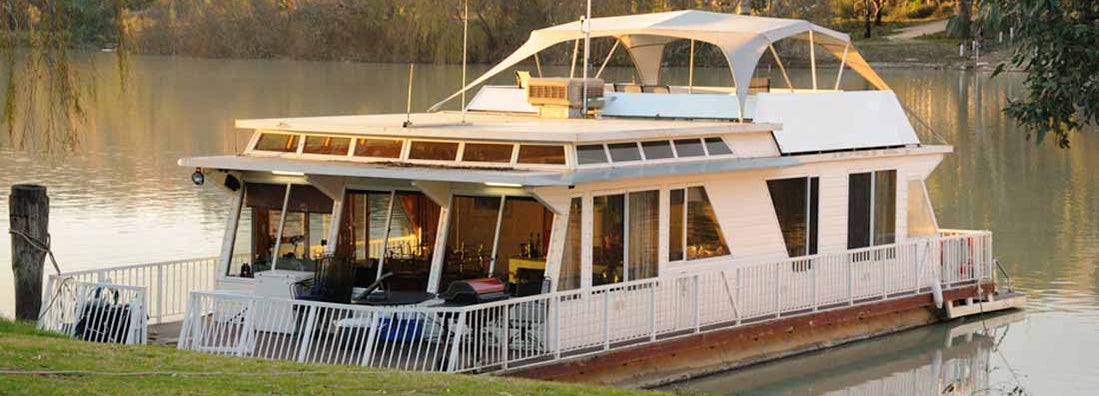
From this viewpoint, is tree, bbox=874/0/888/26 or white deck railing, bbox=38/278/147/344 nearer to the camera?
white deck railing, bbox=38/278/147/344

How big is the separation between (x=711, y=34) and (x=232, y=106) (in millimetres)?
37901

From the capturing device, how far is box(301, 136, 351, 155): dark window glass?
1805cm

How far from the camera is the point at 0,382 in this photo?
37.6 feet

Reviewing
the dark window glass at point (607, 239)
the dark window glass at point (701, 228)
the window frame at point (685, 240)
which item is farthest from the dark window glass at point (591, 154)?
the dark window glass at point (701, 228)

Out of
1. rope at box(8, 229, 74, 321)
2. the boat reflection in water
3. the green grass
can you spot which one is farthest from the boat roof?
the green grass

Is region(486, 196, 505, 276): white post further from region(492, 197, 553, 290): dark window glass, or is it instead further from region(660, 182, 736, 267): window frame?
region(660, 182, 736, 267): window frame

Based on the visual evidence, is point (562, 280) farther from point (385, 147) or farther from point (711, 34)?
point (711, 34)

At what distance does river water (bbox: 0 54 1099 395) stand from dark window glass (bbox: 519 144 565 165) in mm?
2702

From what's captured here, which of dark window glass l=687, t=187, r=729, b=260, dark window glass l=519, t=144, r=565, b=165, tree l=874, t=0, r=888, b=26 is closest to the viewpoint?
dark window glass l=519, t=144, r=565, b=165

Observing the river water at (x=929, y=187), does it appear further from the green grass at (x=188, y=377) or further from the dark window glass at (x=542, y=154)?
the green grass at (x=188, y=377)

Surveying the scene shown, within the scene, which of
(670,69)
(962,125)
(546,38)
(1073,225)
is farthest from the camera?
(670,69)

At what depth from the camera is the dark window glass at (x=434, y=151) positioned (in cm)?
1750

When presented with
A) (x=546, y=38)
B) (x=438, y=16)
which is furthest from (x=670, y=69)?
(x=546, y=38)

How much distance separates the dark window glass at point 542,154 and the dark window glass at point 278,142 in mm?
2479
